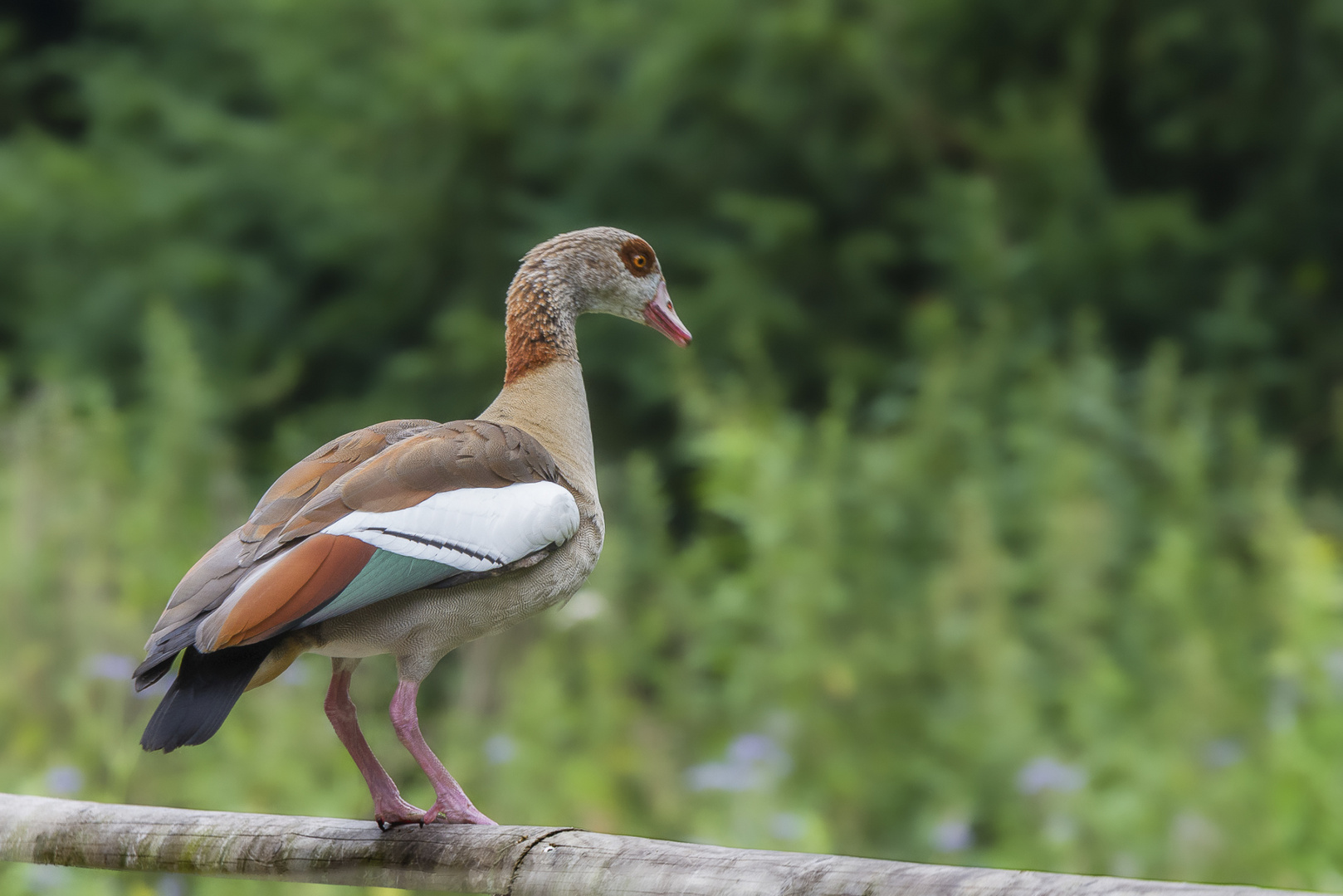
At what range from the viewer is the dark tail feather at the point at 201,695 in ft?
5.21

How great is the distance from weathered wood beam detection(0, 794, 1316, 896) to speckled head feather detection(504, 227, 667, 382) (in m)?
0.75

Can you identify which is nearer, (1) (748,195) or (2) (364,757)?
(2) (364,757)

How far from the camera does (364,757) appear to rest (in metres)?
1.92

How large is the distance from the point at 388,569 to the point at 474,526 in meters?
0.14

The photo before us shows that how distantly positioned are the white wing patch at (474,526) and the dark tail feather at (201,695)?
0.62 ft

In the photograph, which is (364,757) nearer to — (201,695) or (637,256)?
(201,695)

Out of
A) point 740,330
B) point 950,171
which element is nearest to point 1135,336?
point 950,171

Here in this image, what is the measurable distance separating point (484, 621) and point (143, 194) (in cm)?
535

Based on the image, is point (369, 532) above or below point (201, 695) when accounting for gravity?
above

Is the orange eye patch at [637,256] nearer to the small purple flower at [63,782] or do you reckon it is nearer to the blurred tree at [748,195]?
the small purple flower at [63,782]

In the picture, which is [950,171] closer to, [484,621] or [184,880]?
[184,880]

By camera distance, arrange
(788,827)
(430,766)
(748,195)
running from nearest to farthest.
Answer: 1. (430,766)
2. (788,827)
3. (748,195)

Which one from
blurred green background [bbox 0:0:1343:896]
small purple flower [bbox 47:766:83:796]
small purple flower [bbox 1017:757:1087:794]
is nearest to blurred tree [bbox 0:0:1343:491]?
blurred green background [bbox 0:0:1343:896]

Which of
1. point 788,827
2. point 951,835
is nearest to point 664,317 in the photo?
point 788,827
